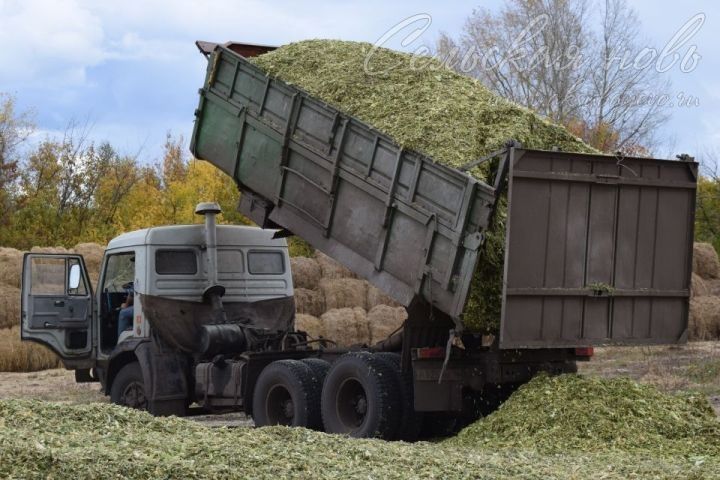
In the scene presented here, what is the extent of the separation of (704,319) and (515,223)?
57.7ft

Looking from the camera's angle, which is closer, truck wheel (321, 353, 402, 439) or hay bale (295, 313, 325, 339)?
truck wheel (321, 353, 402, 439)

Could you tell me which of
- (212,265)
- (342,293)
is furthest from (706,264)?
(212,265)

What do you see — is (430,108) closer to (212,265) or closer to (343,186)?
(343,186)

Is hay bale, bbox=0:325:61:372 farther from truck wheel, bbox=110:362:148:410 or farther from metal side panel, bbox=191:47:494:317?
metal side panel, bbox=191:47:494:317

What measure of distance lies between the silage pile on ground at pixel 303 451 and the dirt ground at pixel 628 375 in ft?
17.5

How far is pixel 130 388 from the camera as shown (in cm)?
1488

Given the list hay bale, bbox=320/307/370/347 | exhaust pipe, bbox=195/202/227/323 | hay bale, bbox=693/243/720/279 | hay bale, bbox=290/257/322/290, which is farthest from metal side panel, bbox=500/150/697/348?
hay bale, bbox=693/243/720/279

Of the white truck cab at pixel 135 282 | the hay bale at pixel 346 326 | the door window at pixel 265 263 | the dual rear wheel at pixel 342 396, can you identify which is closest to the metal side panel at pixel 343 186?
the dual rear wheel at pixel 342 396

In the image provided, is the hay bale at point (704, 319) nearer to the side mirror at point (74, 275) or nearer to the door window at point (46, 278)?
the door window at point (46, 278)

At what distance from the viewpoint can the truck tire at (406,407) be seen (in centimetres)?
1202

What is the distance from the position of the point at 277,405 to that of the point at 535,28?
30311mm

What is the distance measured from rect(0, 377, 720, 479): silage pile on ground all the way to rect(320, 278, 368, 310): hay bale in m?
13.7

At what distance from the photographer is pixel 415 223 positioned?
37.8ft

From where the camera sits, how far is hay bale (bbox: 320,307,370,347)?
23.8 metres
